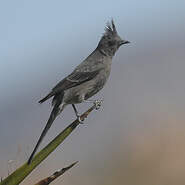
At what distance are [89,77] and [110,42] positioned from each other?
87 centimetres

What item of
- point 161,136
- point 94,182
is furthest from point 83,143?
point 94,182

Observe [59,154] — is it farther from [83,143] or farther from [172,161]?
[172,161]

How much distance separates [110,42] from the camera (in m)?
11.6

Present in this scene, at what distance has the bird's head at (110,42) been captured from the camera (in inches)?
447

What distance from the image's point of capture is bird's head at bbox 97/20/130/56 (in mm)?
11352

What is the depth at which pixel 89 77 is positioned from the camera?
10.9 meters

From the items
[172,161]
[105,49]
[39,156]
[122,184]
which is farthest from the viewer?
[172,161]

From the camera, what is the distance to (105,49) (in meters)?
11.6

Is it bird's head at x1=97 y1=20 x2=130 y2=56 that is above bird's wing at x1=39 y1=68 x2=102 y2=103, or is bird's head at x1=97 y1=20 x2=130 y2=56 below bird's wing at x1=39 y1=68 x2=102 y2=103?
above

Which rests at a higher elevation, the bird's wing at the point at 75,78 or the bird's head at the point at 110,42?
the bird's head at the point at 110,42

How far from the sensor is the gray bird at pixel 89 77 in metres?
10.1

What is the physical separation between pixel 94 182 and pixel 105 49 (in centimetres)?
3314

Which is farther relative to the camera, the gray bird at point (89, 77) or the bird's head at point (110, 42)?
the bird's head at point (110, 42)

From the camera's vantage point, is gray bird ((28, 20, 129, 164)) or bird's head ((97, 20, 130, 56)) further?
bird's head ((97, 20, 130, 56))
